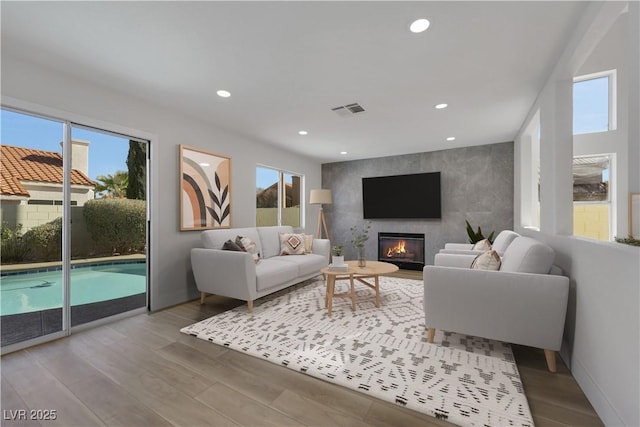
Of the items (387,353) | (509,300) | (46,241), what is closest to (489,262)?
(509,300)

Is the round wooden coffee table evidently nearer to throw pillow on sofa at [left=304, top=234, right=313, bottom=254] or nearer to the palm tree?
throw pillow on sofa at [left=304, top=234, right=313, bottom=254]

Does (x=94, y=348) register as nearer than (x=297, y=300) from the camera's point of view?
Result: Yes

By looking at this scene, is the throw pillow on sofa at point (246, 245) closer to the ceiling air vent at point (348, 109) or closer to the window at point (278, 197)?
the window at point (278, 197)

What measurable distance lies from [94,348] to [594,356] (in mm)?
3578

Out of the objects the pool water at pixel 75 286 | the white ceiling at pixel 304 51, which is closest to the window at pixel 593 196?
the white ceiling at pixel 304 51

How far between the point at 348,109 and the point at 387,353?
105 inches

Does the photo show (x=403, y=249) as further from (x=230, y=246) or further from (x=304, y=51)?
(x=304, y=51)

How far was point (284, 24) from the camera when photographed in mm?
1773

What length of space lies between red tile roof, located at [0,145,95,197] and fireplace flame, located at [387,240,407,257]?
17.6 ft

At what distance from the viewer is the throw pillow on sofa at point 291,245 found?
4238mm

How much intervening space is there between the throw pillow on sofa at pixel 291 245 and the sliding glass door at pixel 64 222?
188 cm

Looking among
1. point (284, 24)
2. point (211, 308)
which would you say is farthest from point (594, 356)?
point (211, 308)

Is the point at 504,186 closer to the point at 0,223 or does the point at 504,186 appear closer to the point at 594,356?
the point at 594,356

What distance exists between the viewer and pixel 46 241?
2406 mm
